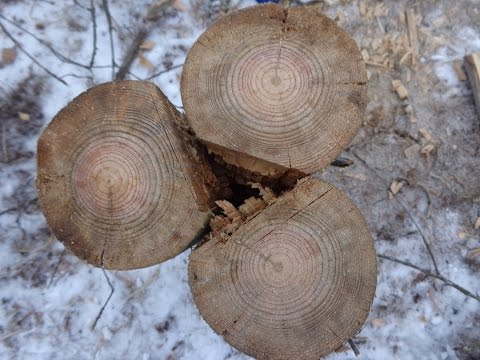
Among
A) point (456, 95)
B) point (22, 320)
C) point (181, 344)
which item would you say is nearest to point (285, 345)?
point (181, 344)

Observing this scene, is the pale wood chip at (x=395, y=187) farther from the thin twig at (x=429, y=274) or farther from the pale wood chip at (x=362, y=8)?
the pale wood chip at (x=362, y=8)

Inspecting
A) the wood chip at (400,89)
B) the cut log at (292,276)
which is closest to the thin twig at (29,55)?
the cut log at (292,276)

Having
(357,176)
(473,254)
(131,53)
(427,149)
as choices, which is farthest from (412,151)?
(131,53)

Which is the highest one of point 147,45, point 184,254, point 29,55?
point 29,55

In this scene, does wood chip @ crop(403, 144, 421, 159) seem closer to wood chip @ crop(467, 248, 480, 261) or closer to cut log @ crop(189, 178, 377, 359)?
wood chip @ crop(467, 248, 480, 261)

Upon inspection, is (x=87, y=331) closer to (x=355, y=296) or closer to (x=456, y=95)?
(x=355, y=296)

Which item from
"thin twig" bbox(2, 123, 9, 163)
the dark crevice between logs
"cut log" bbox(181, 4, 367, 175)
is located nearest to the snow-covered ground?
"thin twig" bbox(2, 123, 9, 163)

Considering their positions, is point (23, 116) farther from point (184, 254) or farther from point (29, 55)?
point (184, 254)
